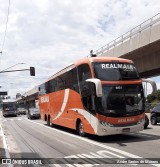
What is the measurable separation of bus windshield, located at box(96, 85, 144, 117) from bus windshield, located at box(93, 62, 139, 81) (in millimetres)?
490

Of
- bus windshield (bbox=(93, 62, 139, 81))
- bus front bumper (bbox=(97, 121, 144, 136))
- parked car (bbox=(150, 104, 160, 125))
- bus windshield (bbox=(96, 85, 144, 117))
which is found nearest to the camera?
bus front bumper (bbox=(97, 121, 144, 136))

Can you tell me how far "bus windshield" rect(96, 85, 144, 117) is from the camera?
16.0m

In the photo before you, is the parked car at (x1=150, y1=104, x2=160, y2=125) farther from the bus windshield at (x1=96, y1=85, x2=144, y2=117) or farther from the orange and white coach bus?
the bus windshield at (x1=96, y1=85, x2=144, y2=117)

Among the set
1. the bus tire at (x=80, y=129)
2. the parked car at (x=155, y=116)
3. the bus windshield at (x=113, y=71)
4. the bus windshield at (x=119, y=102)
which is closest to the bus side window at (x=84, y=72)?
the bus windshield at (x=113, y=71)

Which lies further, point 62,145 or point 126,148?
point 62,145

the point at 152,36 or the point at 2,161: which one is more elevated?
the point at 152,36

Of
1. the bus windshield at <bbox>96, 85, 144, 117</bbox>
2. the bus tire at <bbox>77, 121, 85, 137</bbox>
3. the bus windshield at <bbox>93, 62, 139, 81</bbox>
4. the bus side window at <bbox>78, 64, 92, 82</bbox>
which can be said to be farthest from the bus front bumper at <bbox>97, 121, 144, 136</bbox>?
the bus tire at <bbox>77, 121, 85, 137</bbox>

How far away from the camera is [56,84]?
24641 mm

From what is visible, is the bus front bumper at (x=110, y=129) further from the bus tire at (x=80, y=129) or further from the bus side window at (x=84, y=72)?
the bus tire at (x=80, y=129)

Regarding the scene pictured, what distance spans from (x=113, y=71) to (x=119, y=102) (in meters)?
1.44

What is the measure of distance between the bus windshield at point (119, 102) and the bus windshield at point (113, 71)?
19.3 inches

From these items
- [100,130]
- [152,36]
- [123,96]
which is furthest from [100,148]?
[152,36]

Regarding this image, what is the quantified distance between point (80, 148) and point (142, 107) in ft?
12.4

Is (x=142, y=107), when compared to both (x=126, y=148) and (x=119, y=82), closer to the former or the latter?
(x=119, y=82)
